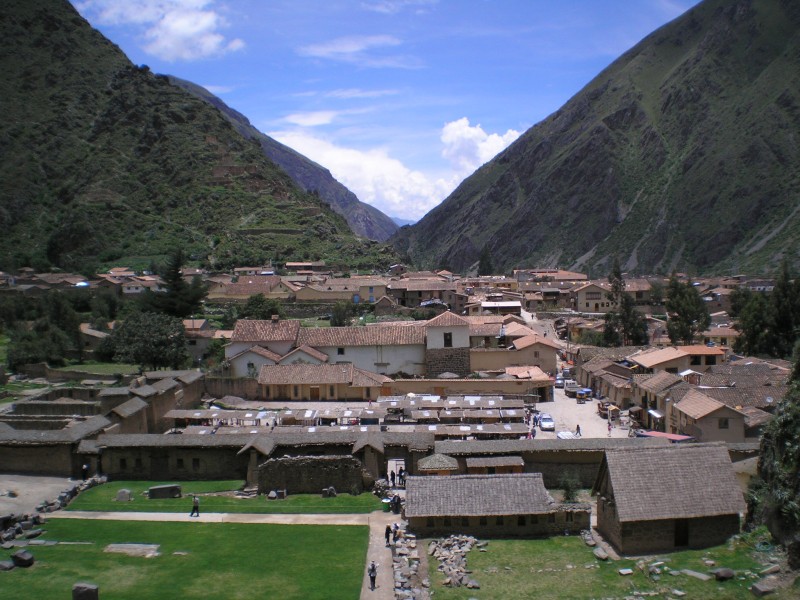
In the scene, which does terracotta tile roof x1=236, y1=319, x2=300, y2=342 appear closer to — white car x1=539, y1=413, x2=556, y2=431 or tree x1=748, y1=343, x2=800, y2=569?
white car x1=539, y1=413, x2=556, y2=431

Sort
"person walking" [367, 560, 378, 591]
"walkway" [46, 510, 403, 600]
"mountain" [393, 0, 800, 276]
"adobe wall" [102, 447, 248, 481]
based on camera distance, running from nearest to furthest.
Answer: "person walking" [367, 560, 378, 591] < "walkway" [46, 510, 403, 600] < "adobe wall" [102, 447, 248, 481] < "mountain" [393, 0, 800, 276]

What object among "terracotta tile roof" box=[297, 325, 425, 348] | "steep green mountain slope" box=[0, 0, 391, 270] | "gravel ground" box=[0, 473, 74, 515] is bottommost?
"gravel ground" box=[0, 473, 74, 515]

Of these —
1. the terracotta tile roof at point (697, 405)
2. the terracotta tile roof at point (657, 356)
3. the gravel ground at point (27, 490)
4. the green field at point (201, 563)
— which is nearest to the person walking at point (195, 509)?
the green field at point (201, 563)

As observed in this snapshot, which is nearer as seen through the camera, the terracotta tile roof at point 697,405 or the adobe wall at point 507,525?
the adobe wall at point 507,525

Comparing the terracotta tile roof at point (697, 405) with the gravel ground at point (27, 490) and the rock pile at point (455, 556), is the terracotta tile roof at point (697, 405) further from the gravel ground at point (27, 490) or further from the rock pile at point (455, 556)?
the gravel ground at point (27, 490)

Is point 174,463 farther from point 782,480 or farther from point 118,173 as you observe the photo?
point 118,173

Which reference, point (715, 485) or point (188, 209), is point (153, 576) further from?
point (188, 209)

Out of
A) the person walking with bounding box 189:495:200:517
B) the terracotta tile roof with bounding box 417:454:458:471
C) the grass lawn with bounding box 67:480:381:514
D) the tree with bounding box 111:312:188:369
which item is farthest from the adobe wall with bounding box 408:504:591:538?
the tree with bounding box 111:312:188:369
